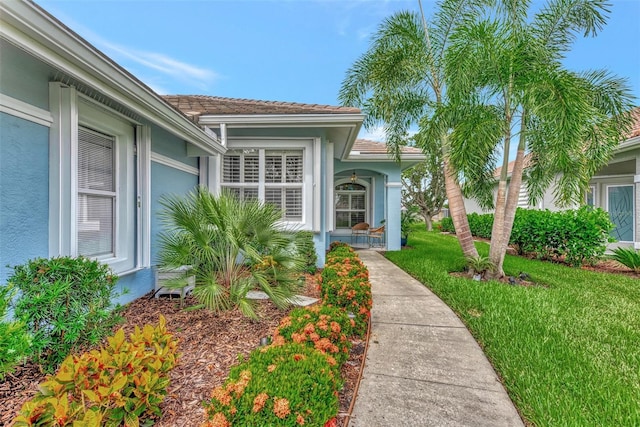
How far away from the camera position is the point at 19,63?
2.74 m

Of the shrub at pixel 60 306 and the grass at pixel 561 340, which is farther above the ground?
the shrub at pixel 60 306

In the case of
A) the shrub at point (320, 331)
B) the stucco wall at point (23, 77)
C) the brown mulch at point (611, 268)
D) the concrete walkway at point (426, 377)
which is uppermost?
the stucco wall at point (23, 77)

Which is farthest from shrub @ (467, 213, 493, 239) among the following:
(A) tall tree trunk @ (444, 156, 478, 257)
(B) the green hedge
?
(A) tall tree trunk @ (444, 156, 478, 257)

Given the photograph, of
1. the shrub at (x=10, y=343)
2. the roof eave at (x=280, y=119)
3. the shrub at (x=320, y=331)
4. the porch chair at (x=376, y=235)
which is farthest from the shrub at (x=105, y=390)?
the porch chair at (x=376, y=235)

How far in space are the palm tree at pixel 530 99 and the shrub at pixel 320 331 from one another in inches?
168

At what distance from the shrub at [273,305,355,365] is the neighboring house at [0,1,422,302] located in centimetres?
252

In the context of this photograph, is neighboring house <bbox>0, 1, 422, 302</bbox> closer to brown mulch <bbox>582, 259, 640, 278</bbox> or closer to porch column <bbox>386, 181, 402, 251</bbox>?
porch column <bbox>386, 181, 402, 251</bbox>

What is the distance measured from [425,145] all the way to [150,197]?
5.52 m

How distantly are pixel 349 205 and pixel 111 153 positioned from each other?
9.48 metres

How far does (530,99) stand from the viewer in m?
5.21

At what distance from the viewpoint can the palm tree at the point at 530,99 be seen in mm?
5133

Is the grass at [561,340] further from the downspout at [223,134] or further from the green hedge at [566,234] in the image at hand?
the downspout at [223,134]

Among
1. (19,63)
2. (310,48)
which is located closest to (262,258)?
(19,63)

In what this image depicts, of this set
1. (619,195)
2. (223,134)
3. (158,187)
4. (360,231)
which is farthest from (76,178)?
(619,195)
